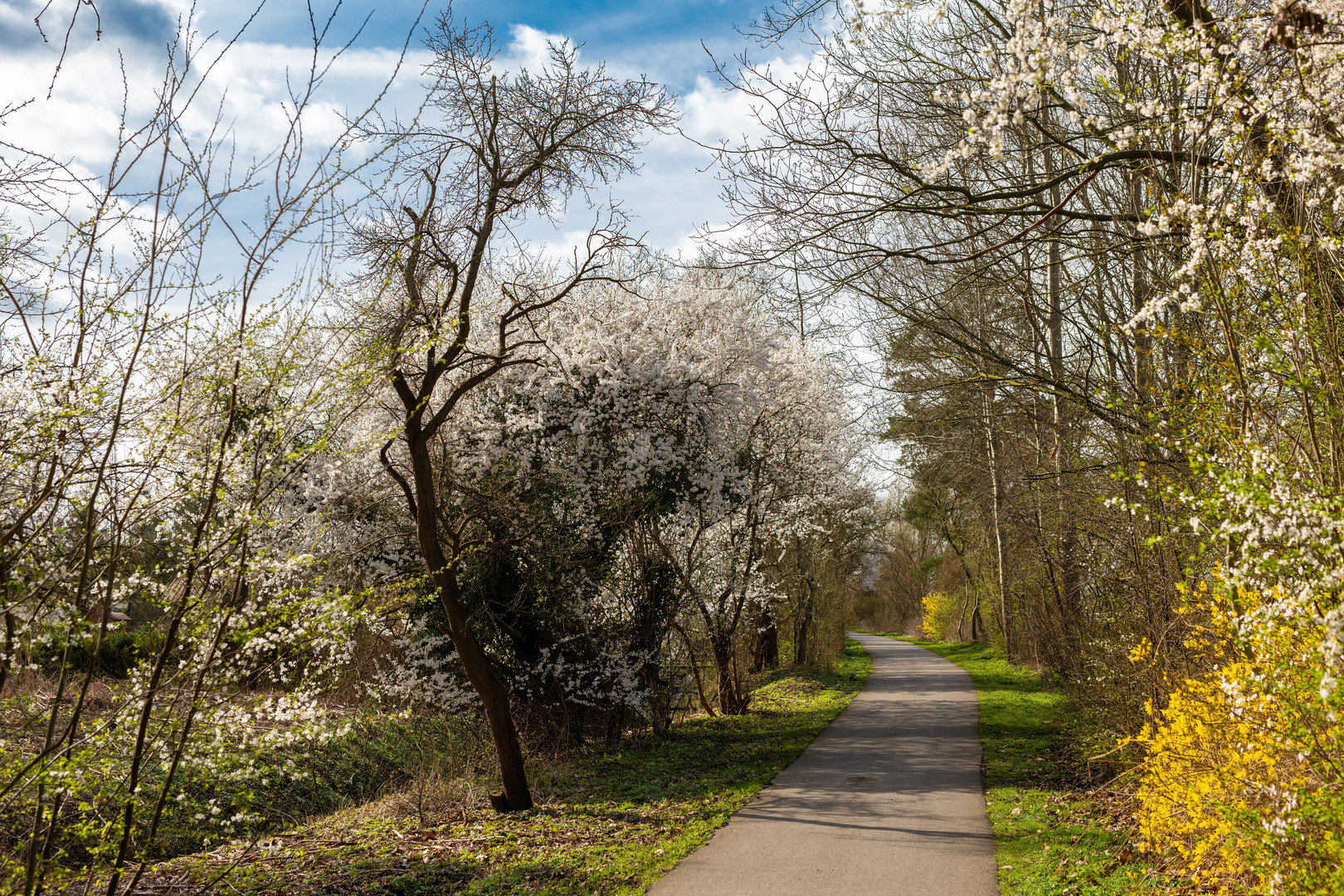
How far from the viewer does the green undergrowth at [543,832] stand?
5.91 m

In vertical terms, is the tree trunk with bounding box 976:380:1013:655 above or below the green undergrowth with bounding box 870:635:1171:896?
above

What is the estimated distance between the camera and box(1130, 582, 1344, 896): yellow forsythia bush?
3.35 metres

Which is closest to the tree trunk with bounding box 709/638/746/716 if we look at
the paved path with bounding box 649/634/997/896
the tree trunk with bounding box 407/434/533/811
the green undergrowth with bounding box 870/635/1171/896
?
the paved path with bounding box 649/634/997/896

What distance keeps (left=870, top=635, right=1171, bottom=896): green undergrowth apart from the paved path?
0.18 meters

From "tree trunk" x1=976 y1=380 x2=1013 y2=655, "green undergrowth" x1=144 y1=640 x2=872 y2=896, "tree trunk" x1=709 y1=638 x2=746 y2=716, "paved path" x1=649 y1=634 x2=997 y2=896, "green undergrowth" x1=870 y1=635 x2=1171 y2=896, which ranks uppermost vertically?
"tree trunk" x1=976 y1=380 x2=1013 y2=655

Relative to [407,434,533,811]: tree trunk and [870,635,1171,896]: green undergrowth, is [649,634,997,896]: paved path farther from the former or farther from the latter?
[407,434,533,811]: tree trunk

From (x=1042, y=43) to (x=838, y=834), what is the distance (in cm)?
582

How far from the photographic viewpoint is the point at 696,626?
532 inches

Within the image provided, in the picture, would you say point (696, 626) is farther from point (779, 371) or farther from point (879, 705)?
point (779, 371)

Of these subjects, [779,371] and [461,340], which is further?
[779,371]

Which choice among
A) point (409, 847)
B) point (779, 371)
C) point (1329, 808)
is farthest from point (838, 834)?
point (779, 371)

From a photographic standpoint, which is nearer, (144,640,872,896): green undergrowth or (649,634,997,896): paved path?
(649,634,997,896): paved path

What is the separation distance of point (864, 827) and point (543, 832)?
271cm

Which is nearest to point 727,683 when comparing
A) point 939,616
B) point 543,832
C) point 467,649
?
point 467,649
